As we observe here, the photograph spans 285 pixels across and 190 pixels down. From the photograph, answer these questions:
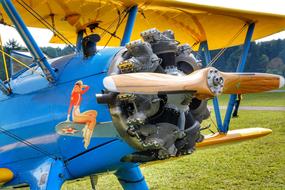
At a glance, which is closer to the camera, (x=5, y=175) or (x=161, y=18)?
(x=5, y=175)

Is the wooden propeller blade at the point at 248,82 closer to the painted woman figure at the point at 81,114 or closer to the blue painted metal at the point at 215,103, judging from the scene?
the painted woman figure at the point at 81,114

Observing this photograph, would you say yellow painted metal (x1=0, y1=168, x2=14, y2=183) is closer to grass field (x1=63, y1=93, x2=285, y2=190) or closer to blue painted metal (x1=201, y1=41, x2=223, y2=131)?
grass field (x1=63, y1=93, x2=285, y2=190)

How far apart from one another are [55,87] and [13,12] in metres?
0.74

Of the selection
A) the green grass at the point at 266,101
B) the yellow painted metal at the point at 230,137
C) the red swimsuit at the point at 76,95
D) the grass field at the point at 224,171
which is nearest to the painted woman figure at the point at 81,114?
the red swimsuit at the point at 76,95

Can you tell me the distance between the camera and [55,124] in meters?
3.67

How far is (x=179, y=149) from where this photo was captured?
3125 mm

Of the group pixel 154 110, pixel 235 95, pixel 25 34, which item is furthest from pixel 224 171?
pixel 25 34

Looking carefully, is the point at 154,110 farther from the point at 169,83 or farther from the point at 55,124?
the point at 55,124

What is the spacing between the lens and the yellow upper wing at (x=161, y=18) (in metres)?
4.63

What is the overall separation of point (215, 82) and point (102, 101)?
803 millimetres

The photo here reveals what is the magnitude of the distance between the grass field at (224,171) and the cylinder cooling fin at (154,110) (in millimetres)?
3089

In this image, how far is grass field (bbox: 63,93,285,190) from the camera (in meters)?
6.23

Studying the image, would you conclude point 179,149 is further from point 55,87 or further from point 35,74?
point 35,74

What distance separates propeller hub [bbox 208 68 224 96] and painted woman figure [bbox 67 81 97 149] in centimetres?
105
